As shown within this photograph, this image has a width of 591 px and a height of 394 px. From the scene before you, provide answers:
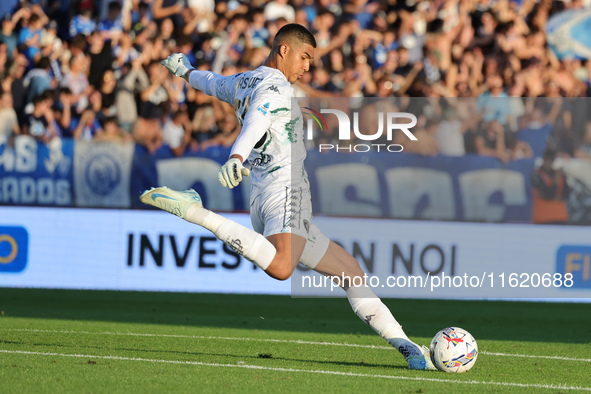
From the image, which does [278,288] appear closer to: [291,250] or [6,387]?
[291,250]

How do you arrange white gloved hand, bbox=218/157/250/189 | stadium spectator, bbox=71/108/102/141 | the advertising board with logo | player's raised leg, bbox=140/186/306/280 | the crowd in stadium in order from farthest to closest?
stadium spectator, bbox=71/108/102/141
the crowd in stadium
the advertising board with logo
player's raised leg, bbox=140/186/306/280
white gloved hand, bbox=218/157/250/189

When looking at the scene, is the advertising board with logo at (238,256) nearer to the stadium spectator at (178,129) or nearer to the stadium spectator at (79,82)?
the stadium spectator at (178,129)

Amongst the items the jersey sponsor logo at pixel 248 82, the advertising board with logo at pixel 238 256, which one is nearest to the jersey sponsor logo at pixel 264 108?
the jersey sponsor logo at pixel 248 82

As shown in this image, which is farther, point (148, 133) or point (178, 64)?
point (148, 133)

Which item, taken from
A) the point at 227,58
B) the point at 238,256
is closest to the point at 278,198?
the point at 238,256

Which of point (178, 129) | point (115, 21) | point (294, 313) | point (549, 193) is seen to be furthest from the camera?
point (115, 21)

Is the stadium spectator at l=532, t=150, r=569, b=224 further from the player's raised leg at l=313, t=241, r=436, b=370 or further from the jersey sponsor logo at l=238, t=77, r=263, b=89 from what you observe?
the jersey sponsor logo at l=238, t=77, r=263, b=89

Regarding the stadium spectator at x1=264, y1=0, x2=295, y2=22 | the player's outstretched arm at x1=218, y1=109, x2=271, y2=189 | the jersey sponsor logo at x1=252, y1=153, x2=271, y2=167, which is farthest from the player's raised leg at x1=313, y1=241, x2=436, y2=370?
the stadium spectator at x1=264, y1=0, x2=295, y2=22

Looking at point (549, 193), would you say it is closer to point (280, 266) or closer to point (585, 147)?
point (585, 147)

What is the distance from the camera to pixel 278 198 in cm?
600

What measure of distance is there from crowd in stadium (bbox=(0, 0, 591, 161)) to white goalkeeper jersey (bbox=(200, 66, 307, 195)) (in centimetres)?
633

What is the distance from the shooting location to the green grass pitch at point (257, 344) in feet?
18.1

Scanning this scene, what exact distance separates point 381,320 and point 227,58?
8.93 metres

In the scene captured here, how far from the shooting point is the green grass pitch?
5.52m
